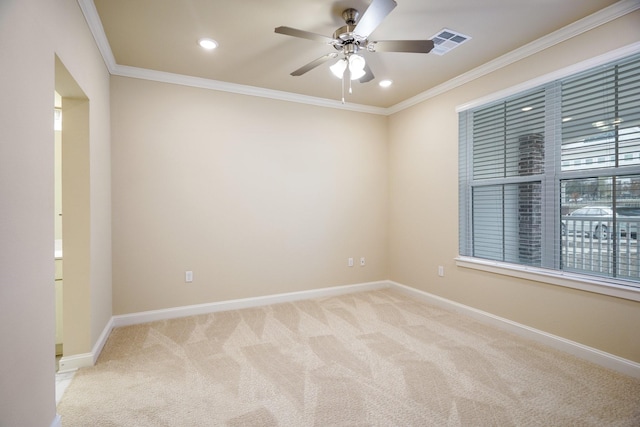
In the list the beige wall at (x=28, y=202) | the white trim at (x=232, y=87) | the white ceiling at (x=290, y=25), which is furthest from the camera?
the white trim at (x=232, y=87)

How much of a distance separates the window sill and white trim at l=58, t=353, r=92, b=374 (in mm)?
3794

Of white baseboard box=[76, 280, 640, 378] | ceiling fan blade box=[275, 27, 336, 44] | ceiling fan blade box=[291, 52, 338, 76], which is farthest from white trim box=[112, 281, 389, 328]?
ceiling fan blade box=[275, 27, 336, 44]

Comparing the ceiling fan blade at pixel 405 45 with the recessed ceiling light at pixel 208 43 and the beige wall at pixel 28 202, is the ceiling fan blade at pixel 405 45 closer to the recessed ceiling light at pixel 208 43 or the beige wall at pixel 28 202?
the recessed ceiling light at pixel 208 43

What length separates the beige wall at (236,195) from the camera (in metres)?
3.43

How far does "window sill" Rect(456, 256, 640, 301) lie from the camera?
2.38 m

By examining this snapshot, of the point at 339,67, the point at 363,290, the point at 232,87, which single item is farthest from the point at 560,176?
the point at 232,87

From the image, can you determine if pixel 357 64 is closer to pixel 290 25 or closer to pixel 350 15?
pixel 350 15

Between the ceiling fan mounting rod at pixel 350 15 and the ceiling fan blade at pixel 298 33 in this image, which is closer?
the ceiling fan blade at pixel 298 33

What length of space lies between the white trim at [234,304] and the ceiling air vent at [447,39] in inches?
127

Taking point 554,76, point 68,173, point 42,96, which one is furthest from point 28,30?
point 554,76

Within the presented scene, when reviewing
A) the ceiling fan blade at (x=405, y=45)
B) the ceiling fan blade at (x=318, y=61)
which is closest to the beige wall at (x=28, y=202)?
the ceiling fan blade at (x=318, y=61)

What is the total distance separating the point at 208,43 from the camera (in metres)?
2.84

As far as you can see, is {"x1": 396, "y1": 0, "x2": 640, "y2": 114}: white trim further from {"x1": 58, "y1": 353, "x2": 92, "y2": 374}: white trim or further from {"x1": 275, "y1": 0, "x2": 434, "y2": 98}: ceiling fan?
{"x1": 58, "y1": 353, "x2": 92, "y2": 374}: white trim

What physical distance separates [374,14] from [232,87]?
2363 mm
